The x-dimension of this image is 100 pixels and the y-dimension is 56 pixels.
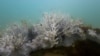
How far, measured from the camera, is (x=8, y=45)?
280 cm

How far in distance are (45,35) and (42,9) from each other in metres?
0.98

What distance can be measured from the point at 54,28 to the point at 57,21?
167 millimetres

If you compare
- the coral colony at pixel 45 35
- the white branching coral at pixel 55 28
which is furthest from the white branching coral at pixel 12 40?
the white branching coral at pixel 55 28

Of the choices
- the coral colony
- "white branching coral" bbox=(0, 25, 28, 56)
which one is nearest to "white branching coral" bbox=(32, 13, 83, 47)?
the coral colony

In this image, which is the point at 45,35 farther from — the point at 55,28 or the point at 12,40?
the point at 12,40

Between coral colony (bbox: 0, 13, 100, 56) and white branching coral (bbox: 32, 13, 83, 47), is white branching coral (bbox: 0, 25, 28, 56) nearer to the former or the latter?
coral colony (bbox: 0, 13, 100, 56)

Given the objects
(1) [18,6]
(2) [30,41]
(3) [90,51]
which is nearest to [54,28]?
(2) [30,41]

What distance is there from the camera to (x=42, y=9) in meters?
3.73

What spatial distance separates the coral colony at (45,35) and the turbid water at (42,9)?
19.5 inches

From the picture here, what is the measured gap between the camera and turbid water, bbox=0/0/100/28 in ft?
12.2

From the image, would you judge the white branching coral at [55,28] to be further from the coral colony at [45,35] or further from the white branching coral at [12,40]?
the white branching coral at [12,40]

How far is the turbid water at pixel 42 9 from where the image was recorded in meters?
3.72

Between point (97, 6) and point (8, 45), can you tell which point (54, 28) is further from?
point (97, 6)

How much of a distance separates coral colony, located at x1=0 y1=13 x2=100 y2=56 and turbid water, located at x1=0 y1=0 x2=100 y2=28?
495 millimetres
